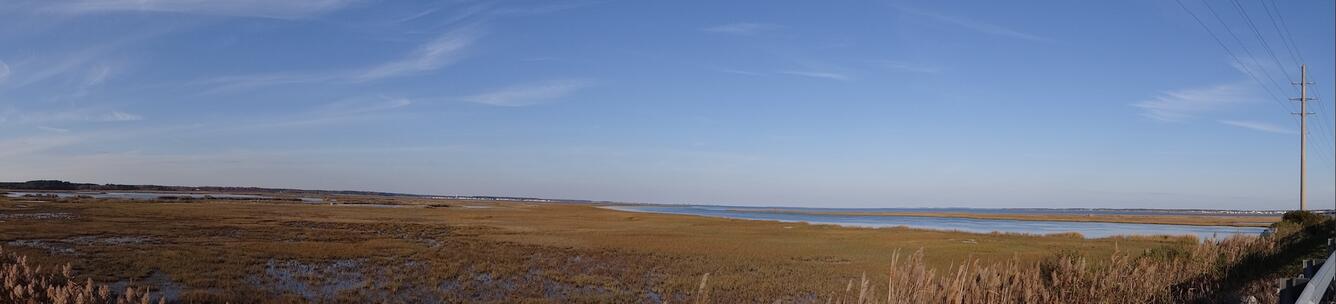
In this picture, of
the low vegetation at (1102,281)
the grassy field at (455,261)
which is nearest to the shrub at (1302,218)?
the grassy field at (455,261)

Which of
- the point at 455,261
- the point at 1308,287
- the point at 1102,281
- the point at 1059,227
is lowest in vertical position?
the point at 455,261

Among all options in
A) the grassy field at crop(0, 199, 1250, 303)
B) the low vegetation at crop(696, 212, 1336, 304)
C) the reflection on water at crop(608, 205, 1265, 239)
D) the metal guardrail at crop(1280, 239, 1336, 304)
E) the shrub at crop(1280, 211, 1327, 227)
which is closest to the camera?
the metal guardrail at crop(1280, 239, 1336, 304)

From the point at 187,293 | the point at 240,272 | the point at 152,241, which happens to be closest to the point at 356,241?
the point at 152,241

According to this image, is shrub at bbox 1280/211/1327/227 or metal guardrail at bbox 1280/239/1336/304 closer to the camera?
metal guardrail at bbox 1280/239/1336/304

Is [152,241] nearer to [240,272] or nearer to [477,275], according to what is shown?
[240,272]

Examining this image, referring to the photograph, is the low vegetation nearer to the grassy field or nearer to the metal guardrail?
the metal guardrail

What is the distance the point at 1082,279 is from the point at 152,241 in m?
27.3

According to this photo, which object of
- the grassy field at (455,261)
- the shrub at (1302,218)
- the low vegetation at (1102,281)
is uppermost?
the shrub at (1302,218)

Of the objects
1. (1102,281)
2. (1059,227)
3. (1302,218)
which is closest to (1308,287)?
(1102,281)

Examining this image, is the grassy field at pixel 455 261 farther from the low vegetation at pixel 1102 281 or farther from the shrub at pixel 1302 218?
the shrub at pixel 1302 218

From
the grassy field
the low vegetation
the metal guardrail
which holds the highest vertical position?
the metal guardrail

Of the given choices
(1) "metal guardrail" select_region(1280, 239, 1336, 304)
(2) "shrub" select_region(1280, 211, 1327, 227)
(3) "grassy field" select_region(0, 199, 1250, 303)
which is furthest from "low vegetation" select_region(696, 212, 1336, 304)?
(2) "shrub" select_region(1280, 211, 1327, 227)

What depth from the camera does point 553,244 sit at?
2986cm

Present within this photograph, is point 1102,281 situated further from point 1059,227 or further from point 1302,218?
point 1059,227
